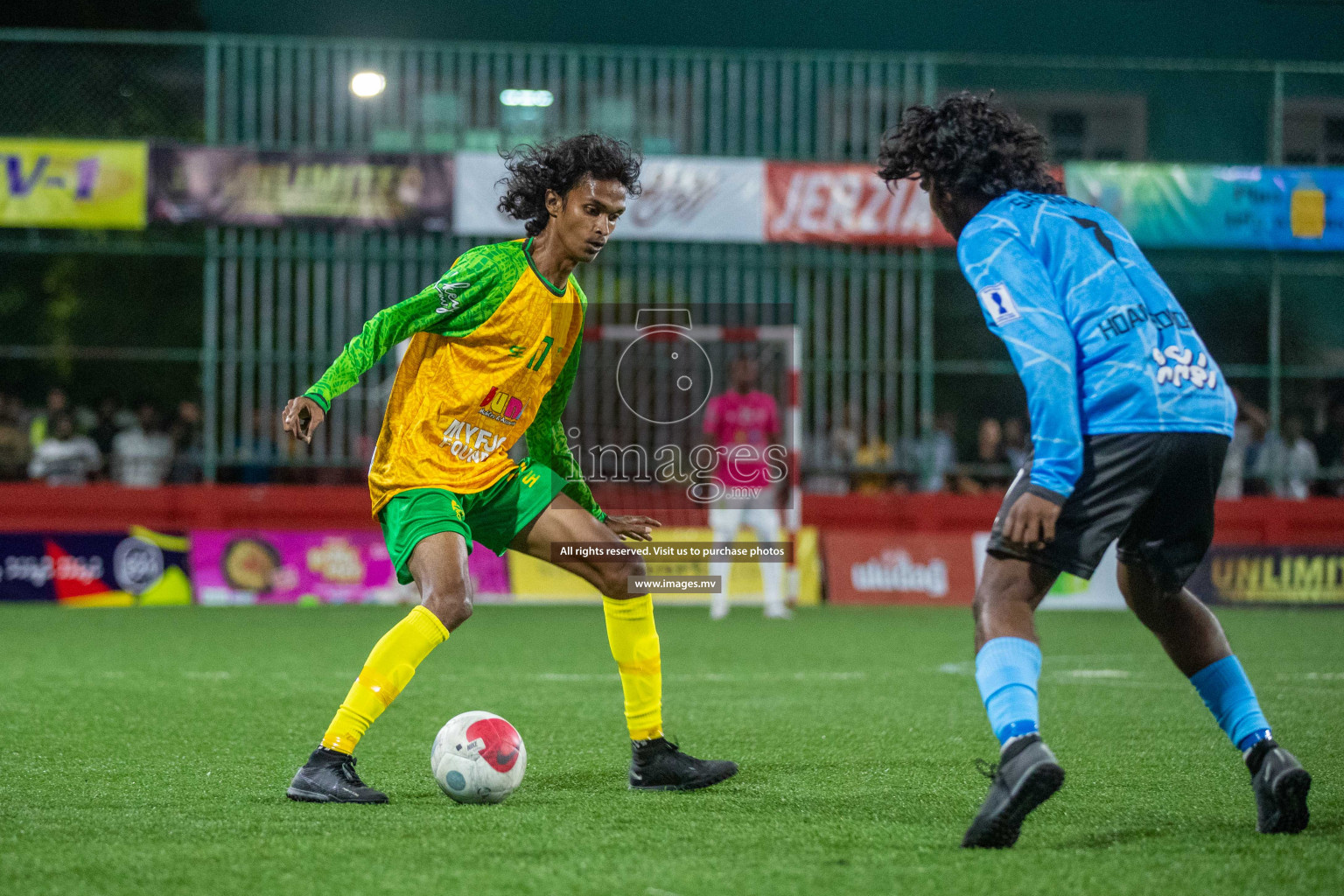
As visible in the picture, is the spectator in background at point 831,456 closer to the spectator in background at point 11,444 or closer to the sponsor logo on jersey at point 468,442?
the spectator in background at point 11,444

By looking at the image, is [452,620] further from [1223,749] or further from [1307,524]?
[1307,524]

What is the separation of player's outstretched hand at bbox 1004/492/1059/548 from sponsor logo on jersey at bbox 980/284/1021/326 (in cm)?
48

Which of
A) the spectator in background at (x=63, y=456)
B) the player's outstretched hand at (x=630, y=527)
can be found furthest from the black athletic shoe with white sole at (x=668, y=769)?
the spectator in background at (x=63, y=456)

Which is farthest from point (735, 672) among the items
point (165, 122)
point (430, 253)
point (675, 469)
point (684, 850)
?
point (165, 122)

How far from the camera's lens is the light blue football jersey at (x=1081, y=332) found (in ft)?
12.9

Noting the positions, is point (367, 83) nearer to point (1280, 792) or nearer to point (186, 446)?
point (186, 446)

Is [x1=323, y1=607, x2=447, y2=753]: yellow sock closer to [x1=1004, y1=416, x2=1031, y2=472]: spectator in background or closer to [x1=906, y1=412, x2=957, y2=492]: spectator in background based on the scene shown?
[x1=906, y1=412, x2=957, y2=492]: spectator in background

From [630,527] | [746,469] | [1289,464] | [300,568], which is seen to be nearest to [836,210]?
[746,469]

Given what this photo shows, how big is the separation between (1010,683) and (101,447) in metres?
14.7

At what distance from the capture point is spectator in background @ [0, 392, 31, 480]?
52.7 ft

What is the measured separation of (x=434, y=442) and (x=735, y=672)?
4369 millimetres

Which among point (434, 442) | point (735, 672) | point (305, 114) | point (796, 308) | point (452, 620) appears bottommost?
point (735, 672)

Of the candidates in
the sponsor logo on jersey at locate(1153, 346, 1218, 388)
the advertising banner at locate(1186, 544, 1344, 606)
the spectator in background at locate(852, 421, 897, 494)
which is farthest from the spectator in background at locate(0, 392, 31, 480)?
the sponsor logo on jersey at locate(1153, 346, 1218, 388)

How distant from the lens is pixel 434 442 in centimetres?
514
